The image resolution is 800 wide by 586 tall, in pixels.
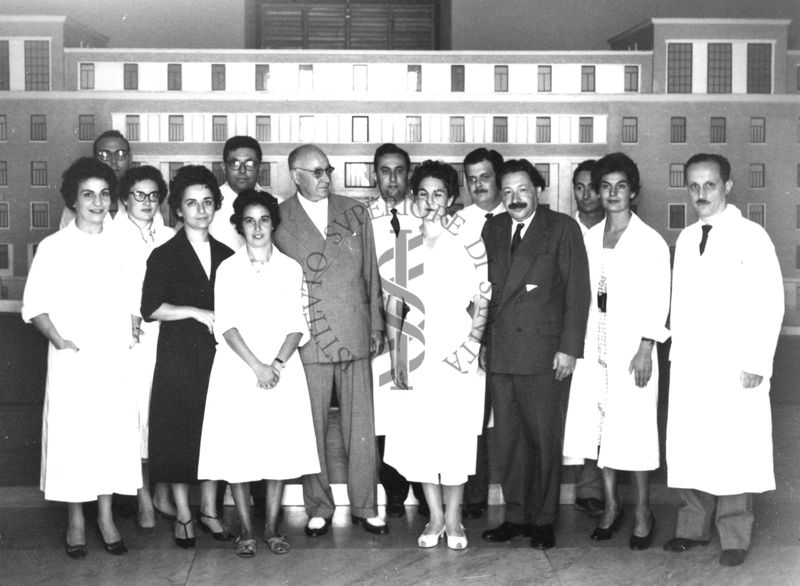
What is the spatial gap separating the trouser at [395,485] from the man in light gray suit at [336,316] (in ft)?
0.96

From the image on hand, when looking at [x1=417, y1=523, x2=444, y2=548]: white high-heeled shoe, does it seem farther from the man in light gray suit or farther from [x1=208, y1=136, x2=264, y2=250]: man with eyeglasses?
[x1=208, y1=136, x2=264, y2=250]: man with eyeglasses

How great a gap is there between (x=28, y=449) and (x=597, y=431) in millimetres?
3134

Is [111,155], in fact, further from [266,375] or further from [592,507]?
[592,507]

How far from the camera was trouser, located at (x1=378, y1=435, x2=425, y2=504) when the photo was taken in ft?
15.0

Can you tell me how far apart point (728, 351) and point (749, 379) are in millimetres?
144

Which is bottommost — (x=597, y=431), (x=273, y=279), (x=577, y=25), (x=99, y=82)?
(x=597, y=431)

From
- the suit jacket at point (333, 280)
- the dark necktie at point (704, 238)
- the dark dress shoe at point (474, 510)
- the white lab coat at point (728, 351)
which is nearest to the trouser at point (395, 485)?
the dark dress shoe at point (474, 510)

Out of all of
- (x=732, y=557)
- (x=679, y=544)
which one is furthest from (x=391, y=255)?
(x=732, y=557)

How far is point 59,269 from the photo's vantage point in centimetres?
389

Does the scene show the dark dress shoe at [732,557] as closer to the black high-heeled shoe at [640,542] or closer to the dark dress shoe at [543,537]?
the black high-heeled shoe at [640,542]

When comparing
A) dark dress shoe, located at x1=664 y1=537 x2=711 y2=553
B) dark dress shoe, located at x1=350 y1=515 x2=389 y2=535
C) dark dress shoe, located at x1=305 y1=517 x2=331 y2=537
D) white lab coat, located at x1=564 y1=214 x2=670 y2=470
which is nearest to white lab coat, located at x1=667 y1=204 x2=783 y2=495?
white lab coat, located at x1=564 y1=214 x2=670 y2=470

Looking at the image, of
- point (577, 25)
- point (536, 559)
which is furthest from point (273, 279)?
point (577, 25)

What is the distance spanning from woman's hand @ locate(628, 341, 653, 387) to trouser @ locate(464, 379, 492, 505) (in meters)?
0.80

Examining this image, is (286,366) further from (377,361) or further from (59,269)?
(59,269)
